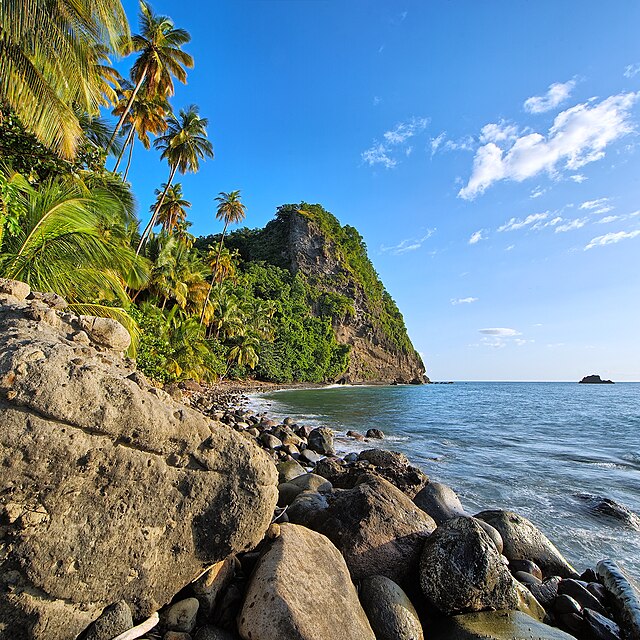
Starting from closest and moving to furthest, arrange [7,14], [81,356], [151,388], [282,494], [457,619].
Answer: [81,356]
[151,388]
[457,619]
[282,494]
[7,14]

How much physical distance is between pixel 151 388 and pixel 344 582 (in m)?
2.36

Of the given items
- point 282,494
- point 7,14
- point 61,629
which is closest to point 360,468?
point 282,494

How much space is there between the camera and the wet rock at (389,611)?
3.20m

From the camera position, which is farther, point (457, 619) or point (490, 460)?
point (490, 460)

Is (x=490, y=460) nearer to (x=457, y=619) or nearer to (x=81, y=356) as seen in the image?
(x=457, y=619)

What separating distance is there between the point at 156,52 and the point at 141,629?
26012 millimetres

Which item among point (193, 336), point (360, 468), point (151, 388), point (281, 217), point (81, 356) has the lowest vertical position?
point (360, 468)

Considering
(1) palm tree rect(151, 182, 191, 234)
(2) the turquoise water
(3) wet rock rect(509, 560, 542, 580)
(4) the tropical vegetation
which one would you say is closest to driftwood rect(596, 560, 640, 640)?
(3) wet rock rect(509, 560, 542, 580)

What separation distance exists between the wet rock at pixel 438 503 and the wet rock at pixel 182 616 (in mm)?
4368

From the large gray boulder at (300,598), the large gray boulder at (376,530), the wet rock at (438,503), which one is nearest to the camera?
the large gray boulder at (300,598)

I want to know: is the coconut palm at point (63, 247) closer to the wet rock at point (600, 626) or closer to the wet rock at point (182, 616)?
the wet rock at point (182, 616)

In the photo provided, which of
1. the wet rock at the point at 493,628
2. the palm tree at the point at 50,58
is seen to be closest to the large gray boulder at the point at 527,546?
the wet rock at the point at 493,628

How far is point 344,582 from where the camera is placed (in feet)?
10.8

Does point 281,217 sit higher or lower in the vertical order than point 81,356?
higher
